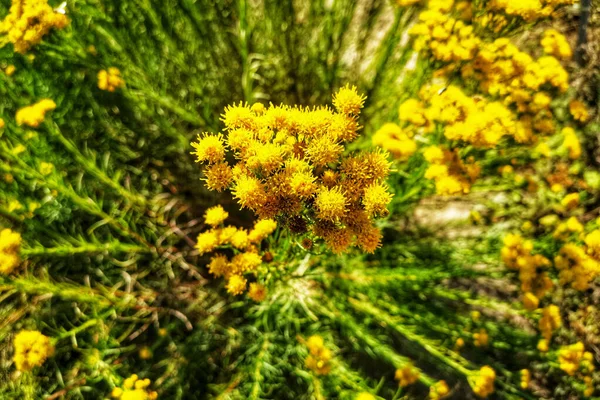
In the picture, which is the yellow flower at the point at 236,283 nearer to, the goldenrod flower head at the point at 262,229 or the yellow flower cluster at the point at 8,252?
the goldenrod flower head at the point at 262,229

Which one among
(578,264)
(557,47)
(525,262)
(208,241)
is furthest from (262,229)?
(557,47)

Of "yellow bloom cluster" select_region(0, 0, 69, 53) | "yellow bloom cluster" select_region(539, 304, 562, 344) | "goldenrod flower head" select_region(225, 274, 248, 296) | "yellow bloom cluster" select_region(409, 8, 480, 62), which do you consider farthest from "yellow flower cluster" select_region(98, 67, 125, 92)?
"yellow bloom cluster" select_region(539, 304, 562, 344)

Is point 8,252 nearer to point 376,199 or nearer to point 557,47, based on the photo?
point 376,199

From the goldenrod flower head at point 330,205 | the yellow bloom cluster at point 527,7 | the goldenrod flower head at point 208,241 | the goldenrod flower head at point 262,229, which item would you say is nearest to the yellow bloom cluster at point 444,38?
the yellow bloom cluster at point 527,7

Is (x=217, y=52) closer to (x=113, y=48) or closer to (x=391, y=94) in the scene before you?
(x=113, y=48)

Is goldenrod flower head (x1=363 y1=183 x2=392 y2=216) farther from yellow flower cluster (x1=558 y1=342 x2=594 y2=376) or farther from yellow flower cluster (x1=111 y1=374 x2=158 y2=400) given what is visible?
yellow flower cluster (x1=558 y1=342 x2=594 y2=376)

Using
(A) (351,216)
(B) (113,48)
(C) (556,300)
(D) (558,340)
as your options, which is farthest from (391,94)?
(D) (558,340)
